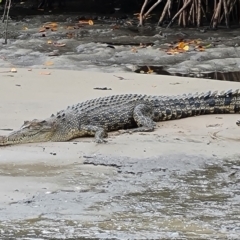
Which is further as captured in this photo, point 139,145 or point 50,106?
point 50,106

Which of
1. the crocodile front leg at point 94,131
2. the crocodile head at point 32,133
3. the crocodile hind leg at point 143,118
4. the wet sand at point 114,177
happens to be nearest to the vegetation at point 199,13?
the wet sand at point 114,177

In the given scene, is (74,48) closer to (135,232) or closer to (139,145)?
(139,145)

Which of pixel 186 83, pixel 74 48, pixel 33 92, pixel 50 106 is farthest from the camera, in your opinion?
pixel 74 48

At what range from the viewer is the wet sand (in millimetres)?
3975

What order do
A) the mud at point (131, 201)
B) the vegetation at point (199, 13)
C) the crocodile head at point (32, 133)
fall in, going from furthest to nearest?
the vegetation at point (199, 13) < the crocodile head at point (32, 133) < the mud at point (131, 201)

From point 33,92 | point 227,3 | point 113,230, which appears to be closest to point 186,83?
point 33,92

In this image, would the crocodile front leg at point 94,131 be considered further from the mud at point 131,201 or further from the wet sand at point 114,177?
the mud at point 131,201

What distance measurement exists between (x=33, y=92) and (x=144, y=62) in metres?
3.13

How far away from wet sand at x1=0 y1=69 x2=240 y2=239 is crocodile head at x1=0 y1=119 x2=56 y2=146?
0.21 feet

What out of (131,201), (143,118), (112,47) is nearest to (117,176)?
(131,201)

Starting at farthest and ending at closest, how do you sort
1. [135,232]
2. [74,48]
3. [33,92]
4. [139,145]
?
[74,48]
[33,92]
[139,145]
[135,232]

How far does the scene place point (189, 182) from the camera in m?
4.91

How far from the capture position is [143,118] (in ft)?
21.8

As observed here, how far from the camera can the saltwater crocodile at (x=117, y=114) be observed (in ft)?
20.2
